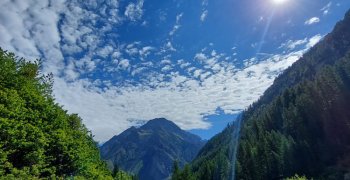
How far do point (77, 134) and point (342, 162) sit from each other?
280ft

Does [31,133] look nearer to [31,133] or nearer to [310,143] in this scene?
[31,133]

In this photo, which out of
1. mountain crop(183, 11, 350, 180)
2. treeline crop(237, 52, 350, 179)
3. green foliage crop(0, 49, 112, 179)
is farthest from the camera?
treeline crop(237, 52, 350, 179)

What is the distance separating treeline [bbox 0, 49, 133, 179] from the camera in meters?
36.4

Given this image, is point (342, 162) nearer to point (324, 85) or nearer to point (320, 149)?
point (320, 149)

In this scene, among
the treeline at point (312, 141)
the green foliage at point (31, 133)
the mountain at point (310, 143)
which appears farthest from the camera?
the treeline at point (312, 141)

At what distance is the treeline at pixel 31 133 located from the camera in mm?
36375

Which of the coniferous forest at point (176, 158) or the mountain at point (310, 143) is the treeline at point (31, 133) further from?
the mountain at point (310, 143)

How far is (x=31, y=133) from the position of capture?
40875mm

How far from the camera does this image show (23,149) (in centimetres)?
3997

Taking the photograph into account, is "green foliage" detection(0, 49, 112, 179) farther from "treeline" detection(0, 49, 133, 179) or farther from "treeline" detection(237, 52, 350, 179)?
"treeline" detection(237, 52, 350, 179)

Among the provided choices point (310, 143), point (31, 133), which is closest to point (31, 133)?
point (31, 133)

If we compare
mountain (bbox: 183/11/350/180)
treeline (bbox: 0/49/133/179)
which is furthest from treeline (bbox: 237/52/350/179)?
treeline (bbox: 0/49/133/179)

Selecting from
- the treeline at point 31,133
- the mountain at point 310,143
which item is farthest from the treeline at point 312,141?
the treeline at point 31,133

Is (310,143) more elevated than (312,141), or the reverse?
(312,141)
